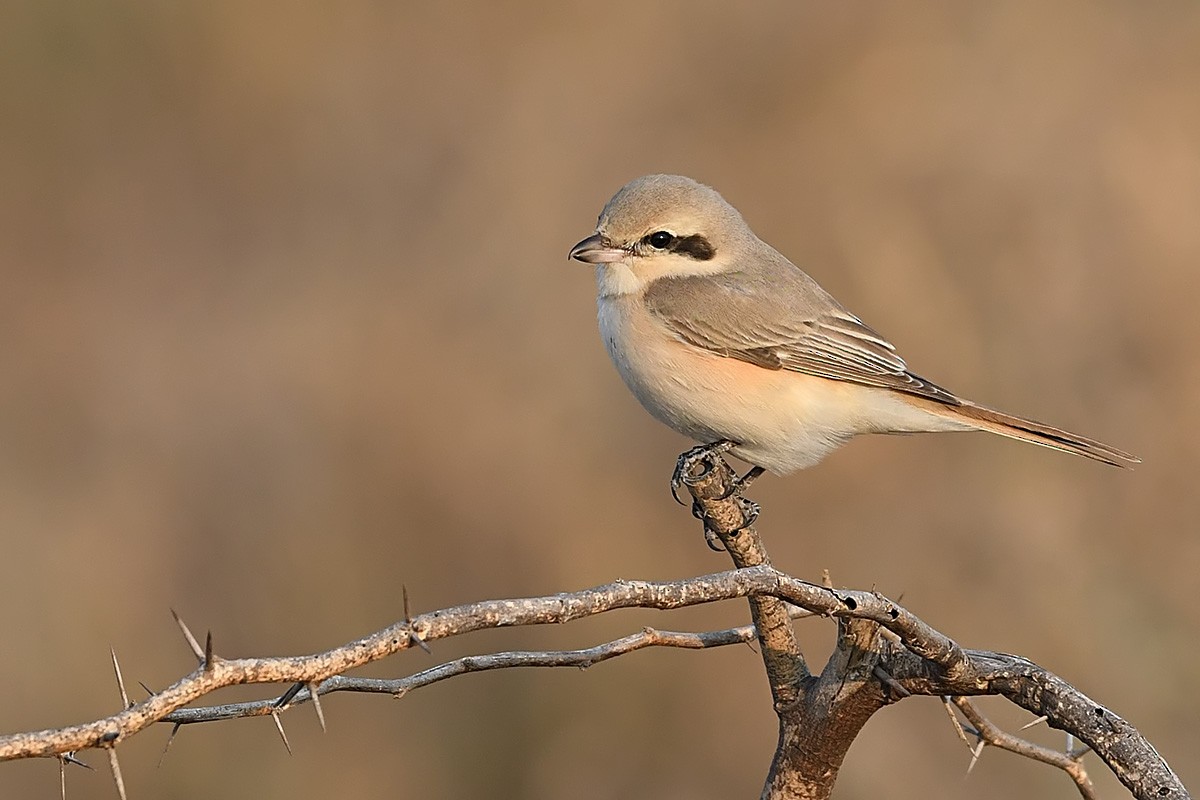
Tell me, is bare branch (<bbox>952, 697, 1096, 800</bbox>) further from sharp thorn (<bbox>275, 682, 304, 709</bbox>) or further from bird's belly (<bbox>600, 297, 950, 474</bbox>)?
bird's belly (<bbox>600, 297, 950, 474</bbox>)

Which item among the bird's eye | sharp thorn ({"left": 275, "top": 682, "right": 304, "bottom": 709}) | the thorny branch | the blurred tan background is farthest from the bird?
sharp thorn ({"left": 275, "top": 682, "right": 304, "bottom": 709})

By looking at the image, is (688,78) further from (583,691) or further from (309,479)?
(583,691)

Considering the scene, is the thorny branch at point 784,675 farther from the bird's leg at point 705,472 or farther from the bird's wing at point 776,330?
the bird's wing at point 776,330

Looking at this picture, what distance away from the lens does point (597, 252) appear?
5434 mm

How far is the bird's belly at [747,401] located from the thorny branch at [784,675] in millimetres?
1575

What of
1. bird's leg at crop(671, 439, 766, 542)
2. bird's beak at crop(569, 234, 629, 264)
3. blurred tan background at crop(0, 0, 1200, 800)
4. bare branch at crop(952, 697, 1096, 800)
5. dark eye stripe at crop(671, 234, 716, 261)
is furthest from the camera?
blurred tan background at crop(0, 0, 1200, 800)

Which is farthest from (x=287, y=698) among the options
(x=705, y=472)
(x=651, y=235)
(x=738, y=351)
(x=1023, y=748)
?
(x=651, y=235)

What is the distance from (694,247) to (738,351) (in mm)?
538

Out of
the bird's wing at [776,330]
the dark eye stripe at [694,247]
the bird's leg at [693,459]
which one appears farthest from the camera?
the dark eye stripe at [694,247]

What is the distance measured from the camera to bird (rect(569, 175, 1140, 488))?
5.04 metres

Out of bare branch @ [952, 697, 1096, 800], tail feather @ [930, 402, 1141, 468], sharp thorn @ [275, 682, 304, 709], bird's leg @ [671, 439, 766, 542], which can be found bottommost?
sharp thorn @ [275, 682, 304, 709]

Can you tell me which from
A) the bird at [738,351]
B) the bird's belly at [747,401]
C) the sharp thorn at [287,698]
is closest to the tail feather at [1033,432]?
the bird at [738,351]

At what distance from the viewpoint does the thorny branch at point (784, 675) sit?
84.9 inches

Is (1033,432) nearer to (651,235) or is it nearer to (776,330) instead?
(776,330)
